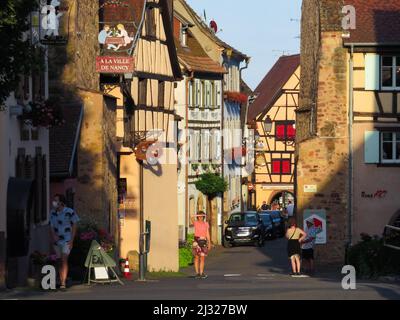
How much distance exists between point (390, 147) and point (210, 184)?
21179mm

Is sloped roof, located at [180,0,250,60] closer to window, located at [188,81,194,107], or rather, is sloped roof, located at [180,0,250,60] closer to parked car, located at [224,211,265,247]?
window, located at [188,81,194,107]

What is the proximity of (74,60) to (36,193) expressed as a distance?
7821 mm

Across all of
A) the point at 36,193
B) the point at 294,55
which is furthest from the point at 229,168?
the point at 36,193

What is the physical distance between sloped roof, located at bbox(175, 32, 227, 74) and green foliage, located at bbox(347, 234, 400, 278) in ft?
103

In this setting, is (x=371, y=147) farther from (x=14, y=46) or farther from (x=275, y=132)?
(x=275, y=132)

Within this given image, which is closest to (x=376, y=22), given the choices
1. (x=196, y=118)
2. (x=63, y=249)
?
(x=196, y=118)

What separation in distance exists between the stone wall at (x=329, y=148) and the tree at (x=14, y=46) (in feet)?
92.3

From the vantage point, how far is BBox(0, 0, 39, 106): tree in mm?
17594

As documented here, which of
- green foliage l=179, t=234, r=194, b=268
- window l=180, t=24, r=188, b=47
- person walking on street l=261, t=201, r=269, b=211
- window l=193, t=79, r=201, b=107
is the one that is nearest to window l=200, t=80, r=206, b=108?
window l=193, t=79, r=201, b=107

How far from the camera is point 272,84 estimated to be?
9806cm

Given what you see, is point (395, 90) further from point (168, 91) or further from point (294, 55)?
point (294, 55)

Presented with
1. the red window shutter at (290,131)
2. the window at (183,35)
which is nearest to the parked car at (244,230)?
the window at (183,35)

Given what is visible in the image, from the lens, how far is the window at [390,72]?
4594 centimetres

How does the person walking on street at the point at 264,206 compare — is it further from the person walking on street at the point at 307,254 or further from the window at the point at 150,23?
the person walking on street at the point at 307,254
